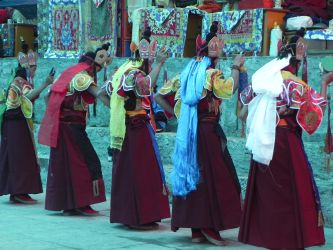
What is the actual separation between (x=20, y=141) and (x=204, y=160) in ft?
10.8

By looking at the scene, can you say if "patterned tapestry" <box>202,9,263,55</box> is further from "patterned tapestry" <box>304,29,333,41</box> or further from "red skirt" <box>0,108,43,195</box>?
"red skirt" <box>0,108,43,195</box>

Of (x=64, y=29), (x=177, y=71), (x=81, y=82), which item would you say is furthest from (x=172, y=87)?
(x=64, y=29)

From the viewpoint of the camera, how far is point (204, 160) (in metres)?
6.82

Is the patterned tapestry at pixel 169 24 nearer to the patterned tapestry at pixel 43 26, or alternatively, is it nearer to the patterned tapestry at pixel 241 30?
the patterned tapestry at pixel 241 30

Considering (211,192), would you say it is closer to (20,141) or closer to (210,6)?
(20,141)

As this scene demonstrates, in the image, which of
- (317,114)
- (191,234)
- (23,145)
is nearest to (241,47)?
(23,145)

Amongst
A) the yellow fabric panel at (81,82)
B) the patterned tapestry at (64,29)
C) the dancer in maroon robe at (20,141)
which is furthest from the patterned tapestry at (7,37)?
the yellow fabric panel at (81,82)

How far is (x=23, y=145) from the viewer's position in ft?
30.7

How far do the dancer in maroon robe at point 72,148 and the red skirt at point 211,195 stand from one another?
1754 millimetres

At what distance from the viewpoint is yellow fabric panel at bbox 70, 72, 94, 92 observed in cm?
805

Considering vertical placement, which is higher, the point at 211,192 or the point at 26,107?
the point at 26,107

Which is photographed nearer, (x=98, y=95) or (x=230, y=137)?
(x=98, y=95)

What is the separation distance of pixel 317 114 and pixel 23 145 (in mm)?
4478

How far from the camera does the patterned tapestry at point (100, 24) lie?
12828 millimetres
